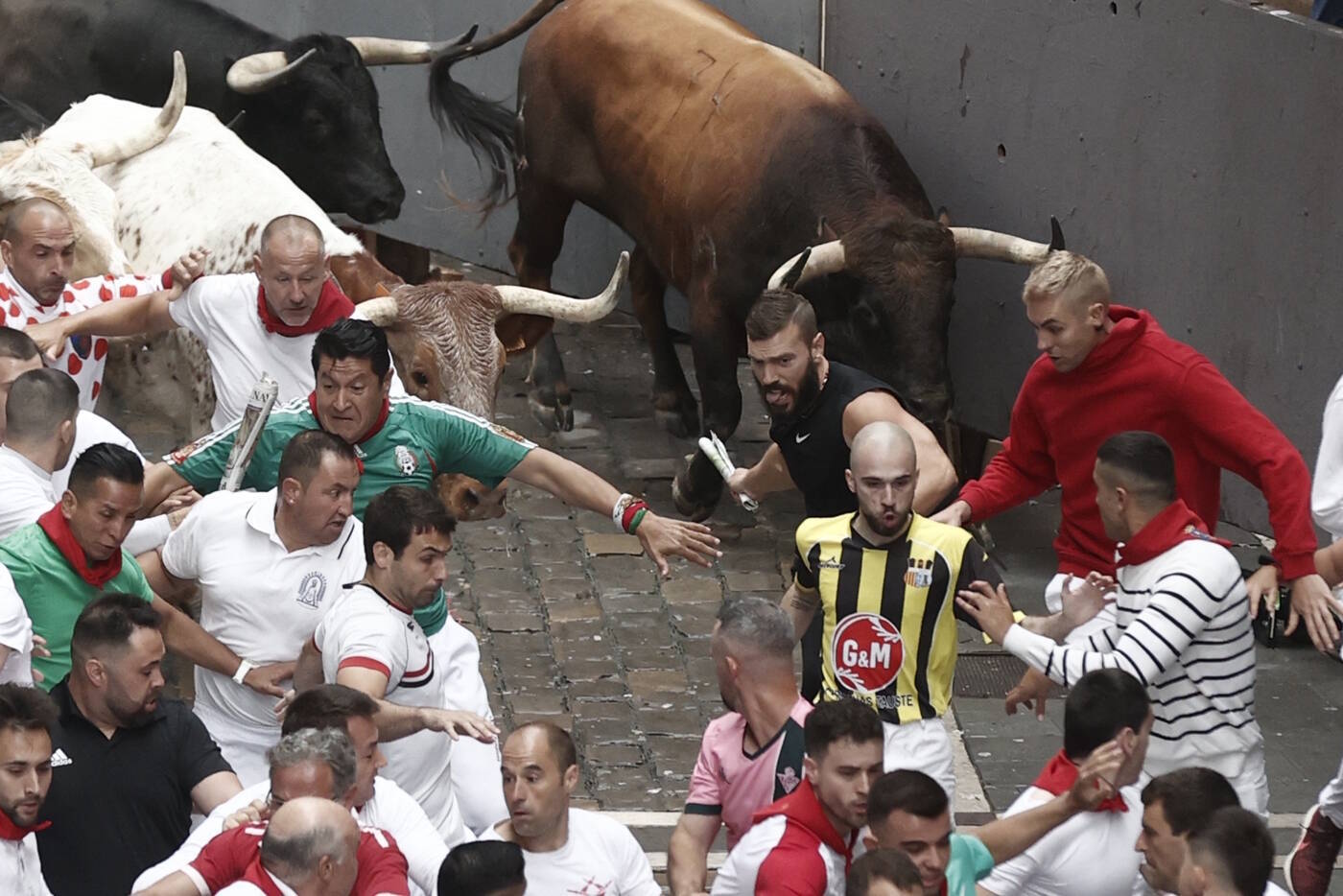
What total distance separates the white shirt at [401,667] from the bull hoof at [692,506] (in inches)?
176

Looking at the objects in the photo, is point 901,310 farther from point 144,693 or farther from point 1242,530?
point 144,693

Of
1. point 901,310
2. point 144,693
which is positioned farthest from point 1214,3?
point 144,693

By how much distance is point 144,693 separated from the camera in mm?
6117

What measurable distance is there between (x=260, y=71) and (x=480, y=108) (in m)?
1.39

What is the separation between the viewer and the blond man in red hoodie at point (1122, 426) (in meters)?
7.18

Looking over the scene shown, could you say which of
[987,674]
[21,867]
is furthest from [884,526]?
[987,674]

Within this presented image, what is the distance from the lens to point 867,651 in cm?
681

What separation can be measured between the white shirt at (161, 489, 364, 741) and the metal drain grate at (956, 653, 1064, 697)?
11.7ft

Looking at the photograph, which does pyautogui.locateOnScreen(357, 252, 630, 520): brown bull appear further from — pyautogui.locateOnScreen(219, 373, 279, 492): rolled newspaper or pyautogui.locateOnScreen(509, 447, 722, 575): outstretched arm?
pyautogui.locateOnScreen(219, 373, 279, 492): rolled newspaper

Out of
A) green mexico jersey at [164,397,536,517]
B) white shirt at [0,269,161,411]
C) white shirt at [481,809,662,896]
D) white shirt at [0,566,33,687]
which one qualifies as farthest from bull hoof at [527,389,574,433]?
white shirt at [481,809,662,896]

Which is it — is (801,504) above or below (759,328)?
below

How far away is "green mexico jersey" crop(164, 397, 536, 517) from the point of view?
7742 mm

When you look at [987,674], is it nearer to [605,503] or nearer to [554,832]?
[605,503]

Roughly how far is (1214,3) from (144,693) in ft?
21.1
